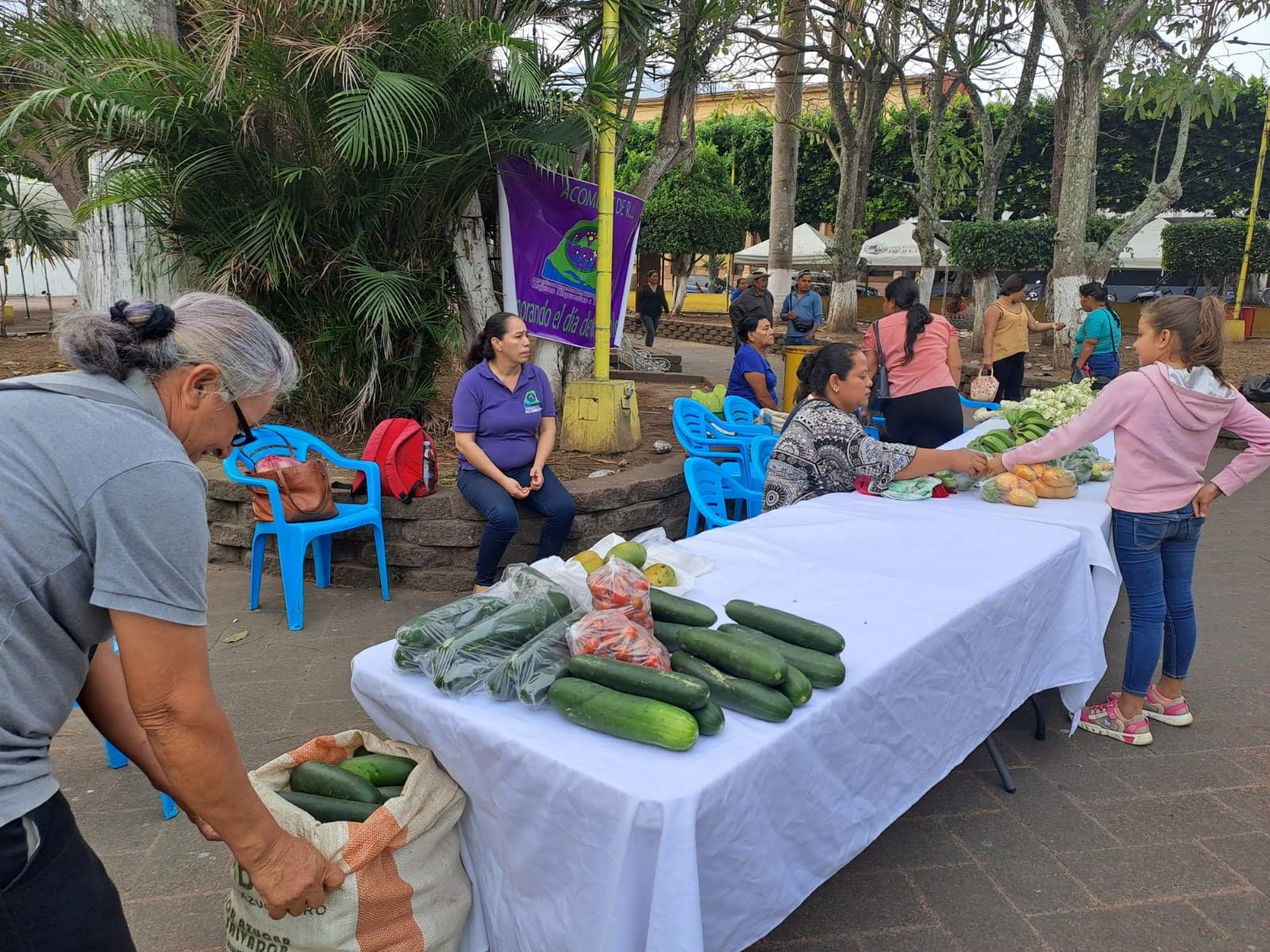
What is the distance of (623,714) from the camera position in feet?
6.05

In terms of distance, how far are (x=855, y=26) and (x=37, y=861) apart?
1726cm

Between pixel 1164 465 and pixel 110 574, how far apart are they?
344 centimetres

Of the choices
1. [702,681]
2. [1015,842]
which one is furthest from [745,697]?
[1015,842]

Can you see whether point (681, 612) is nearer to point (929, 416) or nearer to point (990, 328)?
point (929, 416)

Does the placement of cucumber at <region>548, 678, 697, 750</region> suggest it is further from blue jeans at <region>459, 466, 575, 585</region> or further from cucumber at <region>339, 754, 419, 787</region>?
blue jeans at <region>459, 466, 575, 585</region>

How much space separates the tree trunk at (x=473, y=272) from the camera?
6.69m

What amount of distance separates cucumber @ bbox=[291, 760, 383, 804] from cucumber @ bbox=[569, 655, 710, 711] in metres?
0.52

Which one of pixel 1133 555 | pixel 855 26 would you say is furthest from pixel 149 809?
pixel 855 26

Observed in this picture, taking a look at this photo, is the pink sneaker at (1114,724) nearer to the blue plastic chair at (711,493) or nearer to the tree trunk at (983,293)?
the blue plastic chair at (711,493)

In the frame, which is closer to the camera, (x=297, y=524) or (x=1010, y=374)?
(x=297, y=524)

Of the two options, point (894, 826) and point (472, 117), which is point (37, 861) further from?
point (472, 117)

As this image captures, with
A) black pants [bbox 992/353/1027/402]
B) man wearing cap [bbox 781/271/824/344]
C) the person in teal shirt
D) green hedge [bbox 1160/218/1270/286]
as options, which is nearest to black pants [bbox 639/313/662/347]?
man wearing cap [bbox 781/271/824/344]

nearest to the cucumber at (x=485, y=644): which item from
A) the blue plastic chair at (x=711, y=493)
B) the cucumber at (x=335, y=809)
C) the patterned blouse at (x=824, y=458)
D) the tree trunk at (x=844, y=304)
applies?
the cucumber at (x=335, y=809)

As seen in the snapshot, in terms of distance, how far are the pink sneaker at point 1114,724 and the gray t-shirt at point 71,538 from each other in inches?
135
